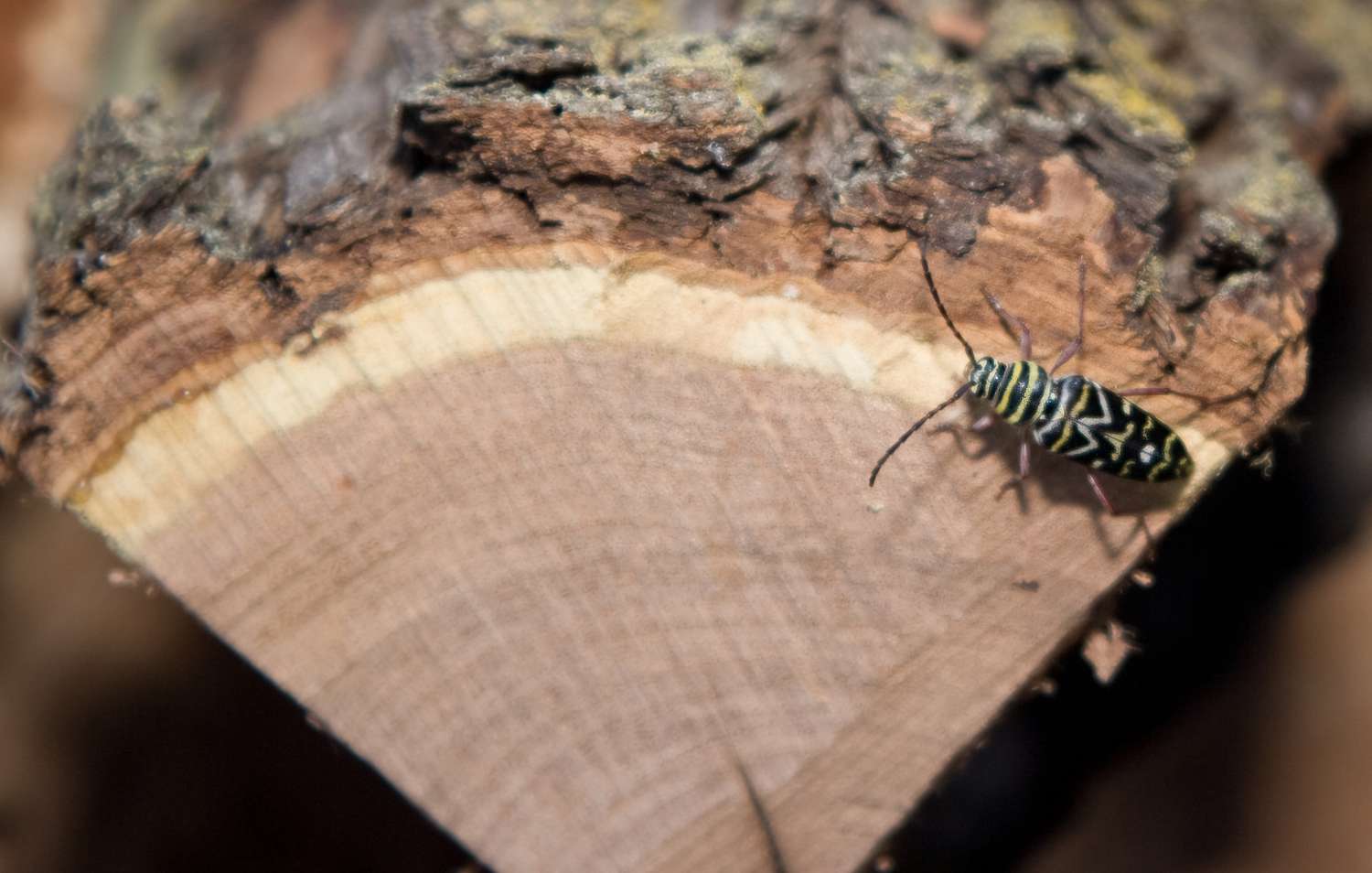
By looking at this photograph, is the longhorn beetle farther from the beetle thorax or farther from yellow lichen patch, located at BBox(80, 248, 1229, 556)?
yellow lichen patch, located at BBox(80, 248, 1229, 556)

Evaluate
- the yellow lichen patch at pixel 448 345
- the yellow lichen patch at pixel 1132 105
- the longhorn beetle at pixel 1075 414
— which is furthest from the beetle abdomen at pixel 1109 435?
the yellow lichen patch at pixel 1132 105

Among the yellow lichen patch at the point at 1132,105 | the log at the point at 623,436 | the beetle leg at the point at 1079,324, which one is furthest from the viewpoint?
the yellow lichen patch at the point at 1132,105

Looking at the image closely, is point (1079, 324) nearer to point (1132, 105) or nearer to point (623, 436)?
point (1132, 105)

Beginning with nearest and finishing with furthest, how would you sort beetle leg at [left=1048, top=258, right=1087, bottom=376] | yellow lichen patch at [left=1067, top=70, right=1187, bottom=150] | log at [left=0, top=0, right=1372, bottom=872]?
log at [left=0, top=0, right=1372, bottom=872], beetle leg at [left=1048, top=258, right=1087, bottom=376], yellow lichen patch at [left=1067, top=70, right=1187, bottom=150]

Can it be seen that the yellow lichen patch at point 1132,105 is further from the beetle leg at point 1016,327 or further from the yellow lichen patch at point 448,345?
the yellow lichen patch at point 448,345

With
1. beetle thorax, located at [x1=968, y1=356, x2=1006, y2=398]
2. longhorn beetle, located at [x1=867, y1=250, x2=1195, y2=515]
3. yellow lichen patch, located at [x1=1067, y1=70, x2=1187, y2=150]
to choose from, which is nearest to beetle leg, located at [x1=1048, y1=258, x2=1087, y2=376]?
longhorn beetle, located at [x1=867, y1=250, x2=1195, y2=515]
